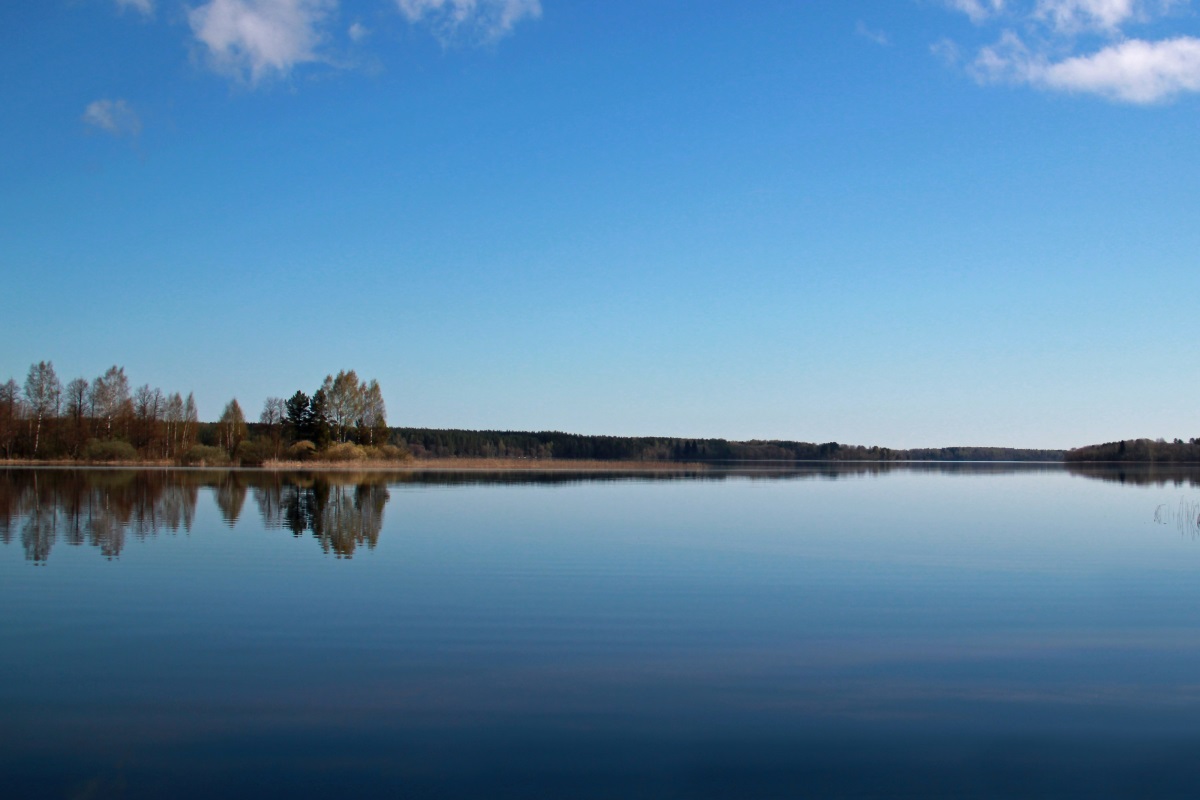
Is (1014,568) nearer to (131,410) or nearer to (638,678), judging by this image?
(638,678)

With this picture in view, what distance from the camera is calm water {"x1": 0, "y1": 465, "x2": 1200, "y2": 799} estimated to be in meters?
5.78

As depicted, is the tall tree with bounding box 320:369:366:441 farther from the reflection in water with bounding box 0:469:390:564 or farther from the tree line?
the reflection in water with bounding box 0:469:390:564

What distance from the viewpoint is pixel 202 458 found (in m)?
66.9

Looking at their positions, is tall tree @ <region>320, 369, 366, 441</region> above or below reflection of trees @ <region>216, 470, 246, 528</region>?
above

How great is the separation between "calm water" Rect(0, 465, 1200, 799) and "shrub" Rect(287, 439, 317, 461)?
5473 cm

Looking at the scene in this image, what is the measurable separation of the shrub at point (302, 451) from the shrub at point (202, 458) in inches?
209

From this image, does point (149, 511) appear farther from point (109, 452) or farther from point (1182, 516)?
point (109, 452)

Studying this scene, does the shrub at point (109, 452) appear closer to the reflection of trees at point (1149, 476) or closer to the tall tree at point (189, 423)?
the tall tree at point (189, 423)

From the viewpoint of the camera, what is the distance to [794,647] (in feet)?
30.5

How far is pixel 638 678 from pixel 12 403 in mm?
77409

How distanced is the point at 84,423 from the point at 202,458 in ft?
47.6

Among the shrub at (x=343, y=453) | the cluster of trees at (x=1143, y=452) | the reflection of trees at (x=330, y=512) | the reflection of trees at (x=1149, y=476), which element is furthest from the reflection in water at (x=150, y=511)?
the cluster of trees at (x=1143, y=452)

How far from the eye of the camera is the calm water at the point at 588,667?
5.78 metres

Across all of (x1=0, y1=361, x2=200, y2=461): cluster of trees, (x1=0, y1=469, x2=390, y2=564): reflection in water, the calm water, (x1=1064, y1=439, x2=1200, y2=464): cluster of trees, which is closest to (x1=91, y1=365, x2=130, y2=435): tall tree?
(x1=0, y1=361, x2=200, y2=461): cluster of trees
